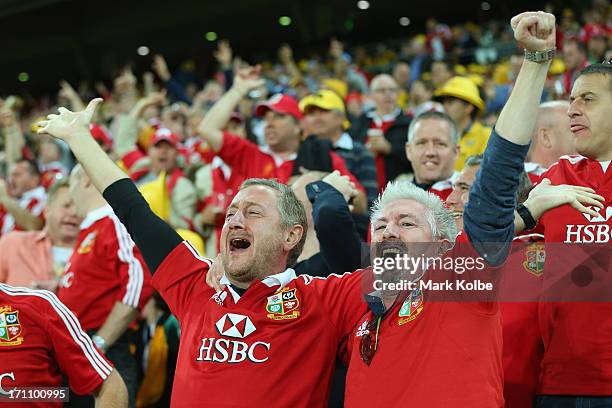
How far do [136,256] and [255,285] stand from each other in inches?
76.1

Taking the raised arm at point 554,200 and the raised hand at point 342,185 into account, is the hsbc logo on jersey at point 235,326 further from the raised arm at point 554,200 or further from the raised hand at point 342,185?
the raised arm at point 554,200

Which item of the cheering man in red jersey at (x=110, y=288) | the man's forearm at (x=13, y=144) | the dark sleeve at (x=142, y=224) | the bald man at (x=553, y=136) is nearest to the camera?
the dark sleeve at (x=142, y=224)

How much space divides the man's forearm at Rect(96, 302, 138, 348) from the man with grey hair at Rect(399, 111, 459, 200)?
1777mm

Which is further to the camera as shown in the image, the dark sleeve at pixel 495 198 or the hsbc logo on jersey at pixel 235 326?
the hsbc logo on jersey at pixel 235 326

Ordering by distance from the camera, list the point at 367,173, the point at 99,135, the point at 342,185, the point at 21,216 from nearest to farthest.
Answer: the point at 342,185 < the point at 367,173 < the point at 21,216 < the point at 99,135

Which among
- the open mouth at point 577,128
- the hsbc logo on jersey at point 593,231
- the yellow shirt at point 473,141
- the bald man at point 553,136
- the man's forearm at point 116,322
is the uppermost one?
the yellow shirt at point 473,141

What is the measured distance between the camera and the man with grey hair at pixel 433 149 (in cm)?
463

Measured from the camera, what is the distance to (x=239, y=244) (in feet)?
11.2

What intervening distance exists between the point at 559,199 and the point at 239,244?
1.28 meters

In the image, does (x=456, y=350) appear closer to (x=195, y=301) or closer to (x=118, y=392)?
(x=195, y=301)

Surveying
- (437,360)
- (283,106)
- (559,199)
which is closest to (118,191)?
(437,360)

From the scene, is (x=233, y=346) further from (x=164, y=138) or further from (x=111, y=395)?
(x=164, y=138)

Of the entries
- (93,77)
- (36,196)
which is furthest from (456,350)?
(93,77)

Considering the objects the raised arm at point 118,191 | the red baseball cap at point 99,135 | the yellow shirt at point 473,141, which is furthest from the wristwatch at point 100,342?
the red baseball cap at point 99,135
